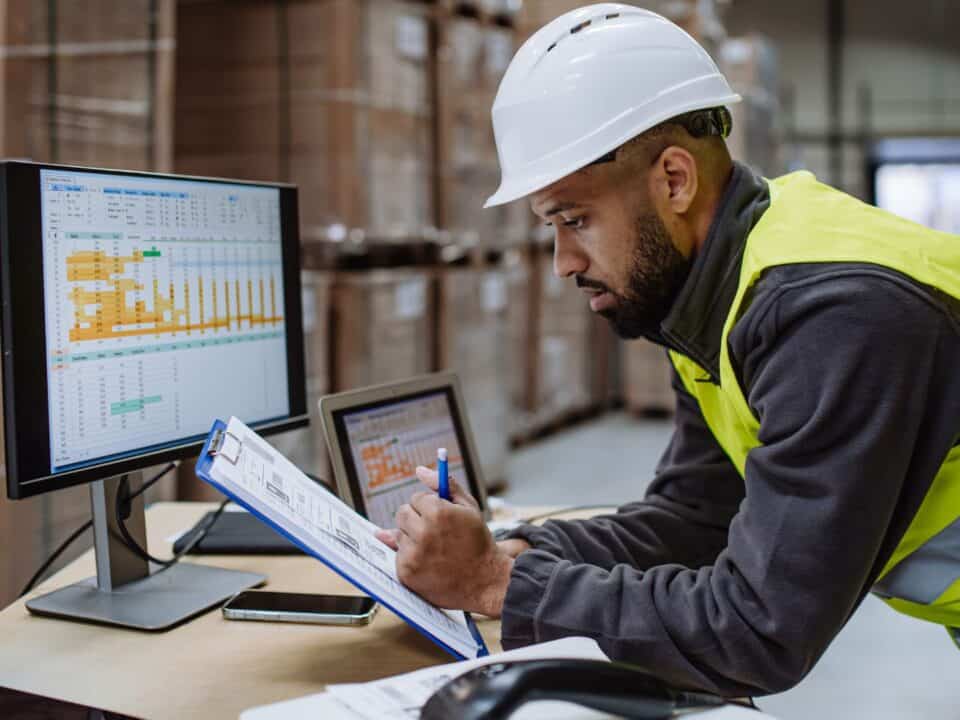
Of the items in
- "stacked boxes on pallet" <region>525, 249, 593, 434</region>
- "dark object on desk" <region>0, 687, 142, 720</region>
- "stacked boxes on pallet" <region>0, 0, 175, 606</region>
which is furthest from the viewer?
"stacked boxes on pallet" <region>525, 249, 593, 434</region>

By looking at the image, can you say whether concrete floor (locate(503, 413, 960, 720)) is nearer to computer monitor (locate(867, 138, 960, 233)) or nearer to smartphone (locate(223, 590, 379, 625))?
smartphone (locate(223, 590, 379, 625))

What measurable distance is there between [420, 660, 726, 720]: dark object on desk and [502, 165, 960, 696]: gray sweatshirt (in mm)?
187

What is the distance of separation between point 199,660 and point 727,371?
0.75 meters

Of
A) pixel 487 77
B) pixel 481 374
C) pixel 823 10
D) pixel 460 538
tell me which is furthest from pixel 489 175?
pixel 823 10

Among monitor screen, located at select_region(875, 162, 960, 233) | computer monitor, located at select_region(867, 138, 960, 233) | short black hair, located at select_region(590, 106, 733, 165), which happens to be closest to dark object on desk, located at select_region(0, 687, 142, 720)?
short black hair, located at select_region(590, 106, 733, 165)

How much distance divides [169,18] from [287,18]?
88cm

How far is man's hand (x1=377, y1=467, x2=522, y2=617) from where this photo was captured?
1.28 m

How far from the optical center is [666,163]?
136 cm

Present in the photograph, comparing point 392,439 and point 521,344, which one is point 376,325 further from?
point 392,439

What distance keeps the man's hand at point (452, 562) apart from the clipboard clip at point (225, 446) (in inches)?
9.2

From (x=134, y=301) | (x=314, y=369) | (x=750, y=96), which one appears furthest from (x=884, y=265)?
(x=750, y=96)

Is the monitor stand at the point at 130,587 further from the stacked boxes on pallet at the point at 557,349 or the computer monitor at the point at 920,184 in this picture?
the computer monitor at the point at 920,184

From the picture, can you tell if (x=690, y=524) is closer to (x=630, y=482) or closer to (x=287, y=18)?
(x=287, y=18)

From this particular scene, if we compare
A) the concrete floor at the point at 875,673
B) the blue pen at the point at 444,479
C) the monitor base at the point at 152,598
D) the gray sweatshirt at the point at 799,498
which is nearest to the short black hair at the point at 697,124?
the gray sweatshirt at the point at 799,498
